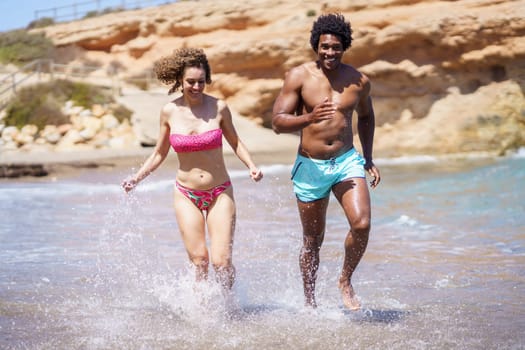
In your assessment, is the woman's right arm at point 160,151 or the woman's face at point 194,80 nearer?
the woman's face at point 194,80

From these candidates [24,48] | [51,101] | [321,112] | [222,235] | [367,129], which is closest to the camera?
[321,112]

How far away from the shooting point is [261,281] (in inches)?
248

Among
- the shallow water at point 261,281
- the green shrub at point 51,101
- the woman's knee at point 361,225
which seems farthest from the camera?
the green shrub at point 51,101

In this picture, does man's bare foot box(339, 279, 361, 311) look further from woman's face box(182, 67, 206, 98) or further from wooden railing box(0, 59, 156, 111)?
wooden railing box(0, 59, 156, 111)

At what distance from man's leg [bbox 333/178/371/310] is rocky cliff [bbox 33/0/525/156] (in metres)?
17.6

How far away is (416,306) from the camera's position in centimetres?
528

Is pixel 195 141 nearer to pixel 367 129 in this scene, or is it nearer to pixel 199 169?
pixel 199 169

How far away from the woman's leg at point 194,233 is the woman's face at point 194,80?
2.36ft

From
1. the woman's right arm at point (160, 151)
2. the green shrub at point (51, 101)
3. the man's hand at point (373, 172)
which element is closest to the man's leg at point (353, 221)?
the man's hand at point (373, 172)

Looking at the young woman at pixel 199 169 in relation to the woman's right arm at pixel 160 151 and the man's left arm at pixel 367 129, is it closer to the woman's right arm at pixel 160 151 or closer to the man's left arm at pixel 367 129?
the woman's right arm at pixel 160 151

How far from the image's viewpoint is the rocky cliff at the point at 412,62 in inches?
859

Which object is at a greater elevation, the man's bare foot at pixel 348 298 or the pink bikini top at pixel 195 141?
the pink bikini top at pixel 195 141

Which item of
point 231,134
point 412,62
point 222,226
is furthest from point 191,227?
point 412,62

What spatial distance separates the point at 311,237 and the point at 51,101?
853 inches
